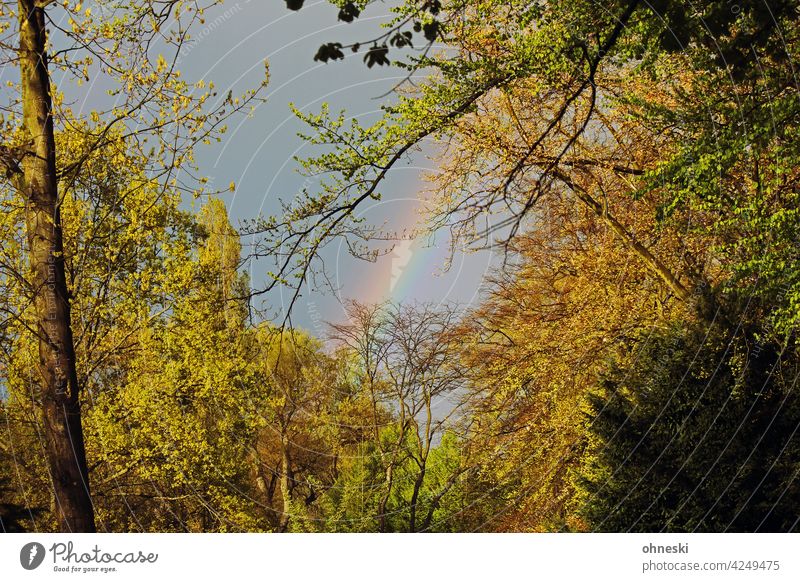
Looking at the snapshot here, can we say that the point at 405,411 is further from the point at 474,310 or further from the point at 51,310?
the point at 51,310

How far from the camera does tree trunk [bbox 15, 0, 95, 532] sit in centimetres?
792

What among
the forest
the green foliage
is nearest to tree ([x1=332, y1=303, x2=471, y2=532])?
the forest

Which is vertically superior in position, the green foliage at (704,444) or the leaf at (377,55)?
the leaf at (377,55)

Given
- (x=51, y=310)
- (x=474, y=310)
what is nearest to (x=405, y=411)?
(x=474, y=310)

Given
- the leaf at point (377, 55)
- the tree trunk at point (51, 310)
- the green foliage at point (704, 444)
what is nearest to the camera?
the leaf at point (377, 55)

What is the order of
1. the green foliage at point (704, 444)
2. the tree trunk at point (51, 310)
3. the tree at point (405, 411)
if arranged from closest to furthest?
1. the tree trunk at point (51, 310)
2. the green foliage at point (704, 444)
3. the tree at point (405, 411)

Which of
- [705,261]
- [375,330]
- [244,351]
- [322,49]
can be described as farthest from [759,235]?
[244,351]

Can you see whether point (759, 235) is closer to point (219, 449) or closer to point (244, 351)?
point (244, 351)

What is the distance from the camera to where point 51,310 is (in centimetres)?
800

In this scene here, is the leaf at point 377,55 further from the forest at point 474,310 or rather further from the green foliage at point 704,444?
the green foliage at point 704,444

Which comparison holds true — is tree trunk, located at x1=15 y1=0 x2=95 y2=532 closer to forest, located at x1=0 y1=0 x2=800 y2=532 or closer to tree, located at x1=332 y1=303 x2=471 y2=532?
forest, located at x1=0 y1=0 x2=800 y2=532

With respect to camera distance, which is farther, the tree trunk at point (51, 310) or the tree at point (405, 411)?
the tree at point (405, 411)

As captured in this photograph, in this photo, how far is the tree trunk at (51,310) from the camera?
7922 mm

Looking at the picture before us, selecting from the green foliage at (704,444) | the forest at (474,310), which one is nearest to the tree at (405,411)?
the forest at (474,310)
